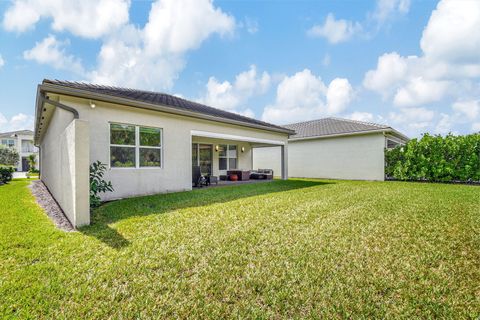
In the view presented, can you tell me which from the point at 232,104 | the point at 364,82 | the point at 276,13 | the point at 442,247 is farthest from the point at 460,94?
the point at 442,247

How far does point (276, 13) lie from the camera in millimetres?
13648

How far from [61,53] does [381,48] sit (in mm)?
19931

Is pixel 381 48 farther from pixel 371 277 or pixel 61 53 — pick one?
pixel 61 53

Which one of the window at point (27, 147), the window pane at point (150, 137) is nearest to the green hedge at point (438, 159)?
the window pane at point (150, 137)

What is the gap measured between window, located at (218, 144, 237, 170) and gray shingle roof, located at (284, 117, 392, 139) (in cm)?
513

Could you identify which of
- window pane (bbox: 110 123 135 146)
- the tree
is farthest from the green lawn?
the tree

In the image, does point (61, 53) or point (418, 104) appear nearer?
point (61, 53)

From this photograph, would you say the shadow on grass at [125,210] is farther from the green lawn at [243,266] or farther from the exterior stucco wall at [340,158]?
the exterior stucco wall at [340,158]

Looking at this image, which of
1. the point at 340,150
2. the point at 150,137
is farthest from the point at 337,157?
the point at 150,137

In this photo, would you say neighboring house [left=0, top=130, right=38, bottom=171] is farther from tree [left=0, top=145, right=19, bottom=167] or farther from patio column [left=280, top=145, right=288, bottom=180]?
patio column [left=280, top=145, right=288, bottom=180]

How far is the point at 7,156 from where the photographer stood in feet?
121

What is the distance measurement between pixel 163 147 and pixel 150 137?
64cm

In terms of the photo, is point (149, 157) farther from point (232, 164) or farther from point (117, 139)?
point (232, 164)

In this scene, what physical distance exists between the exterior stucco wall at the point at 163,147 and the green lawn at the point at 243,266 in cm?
267
